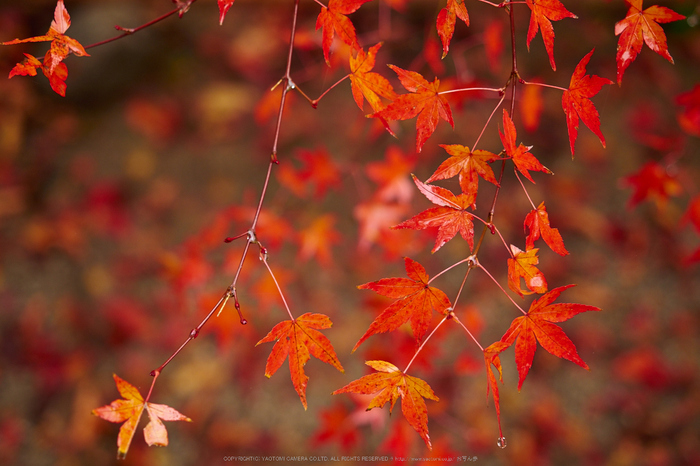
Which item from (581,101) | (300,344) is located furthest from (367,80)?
(300,344)

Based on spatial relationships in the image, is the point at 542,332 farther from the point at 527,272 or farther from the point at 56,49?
the point at 56,49

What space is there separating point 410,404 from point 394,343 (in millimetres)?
868

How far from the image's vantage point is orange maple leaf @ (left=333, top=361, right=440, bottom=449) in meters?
0.68

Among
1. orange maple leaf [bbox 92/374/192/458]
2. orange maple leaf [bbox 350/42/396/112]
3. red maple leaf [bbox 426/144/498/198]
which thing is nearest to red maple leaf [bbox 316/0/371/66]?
orange maple leaf [bbox 350/42/396/112]

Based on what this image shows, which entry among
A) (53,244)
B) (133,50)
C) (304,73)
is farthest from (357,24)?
(53,244)

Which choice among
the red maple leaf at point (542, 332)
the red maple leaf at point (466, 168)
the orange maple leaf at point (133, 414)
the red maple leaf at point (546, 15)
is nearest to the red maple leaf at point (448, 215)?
the red maple leaf at point (466, 168)

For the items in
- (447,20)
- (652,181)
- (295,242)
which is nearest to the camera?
(447,20)

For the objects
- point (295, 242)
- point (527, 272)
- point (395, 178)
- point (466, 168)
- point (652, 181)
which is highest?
point (466, 168)

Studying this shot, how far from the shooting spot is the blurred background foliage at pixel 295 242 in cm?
163

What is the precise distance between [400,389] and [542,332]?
26cm

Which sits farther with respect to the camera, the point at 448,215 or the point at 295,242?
the point at 295,242

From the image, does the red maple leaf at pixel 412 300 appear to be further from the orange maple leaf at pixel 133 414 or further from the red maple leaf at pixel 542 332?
the orange maple leaf at pixel 133 414

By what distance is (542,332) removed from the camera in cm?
70

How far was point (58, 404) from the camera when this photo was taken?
1731 millimetres
